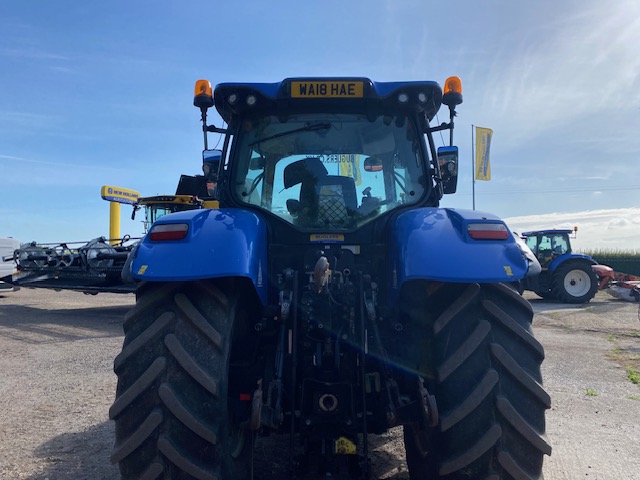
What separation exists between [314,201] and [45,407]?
3.51 m

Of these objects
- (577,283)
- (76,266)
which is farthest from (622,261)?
(76,266)

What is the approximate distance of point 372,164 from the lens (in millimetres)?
3295

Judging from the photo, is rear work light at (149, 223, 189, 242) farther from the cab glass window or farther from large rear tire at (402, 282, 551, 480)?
large rear tire at (402, 282, 551, 480)

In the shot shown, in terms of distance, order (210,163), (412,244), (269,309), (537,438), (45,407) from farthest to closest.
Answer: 1. (45,407)
2. (210,163)
3. (269,309)
4. (412,244)
5. (537,438)

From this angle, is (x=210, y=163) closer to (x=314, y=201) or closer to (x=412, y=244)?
(x=314, y=201)

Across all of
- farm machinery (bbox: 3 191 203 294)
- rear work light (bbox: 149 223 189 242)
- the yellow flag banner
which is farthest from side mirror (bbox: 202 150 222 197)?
the yellow flag banner

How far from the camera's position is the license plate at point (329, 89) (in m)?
3.02

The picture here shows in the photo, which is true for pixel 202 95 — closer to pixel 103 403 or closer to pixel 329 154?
pixel 329 154

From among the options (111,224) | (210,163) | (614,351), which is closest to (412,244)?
(210,163)

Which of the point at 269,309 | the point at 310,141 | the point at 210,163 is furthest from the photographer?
the point at 210,163

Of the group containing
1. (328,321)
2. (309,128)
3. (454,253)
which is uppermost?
(309,128)

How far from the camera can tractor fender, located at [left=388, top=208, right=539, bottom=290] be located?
2.28 m

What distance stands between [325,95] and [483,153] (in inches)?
529

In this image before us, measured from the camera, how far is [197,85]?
3.45 meters
